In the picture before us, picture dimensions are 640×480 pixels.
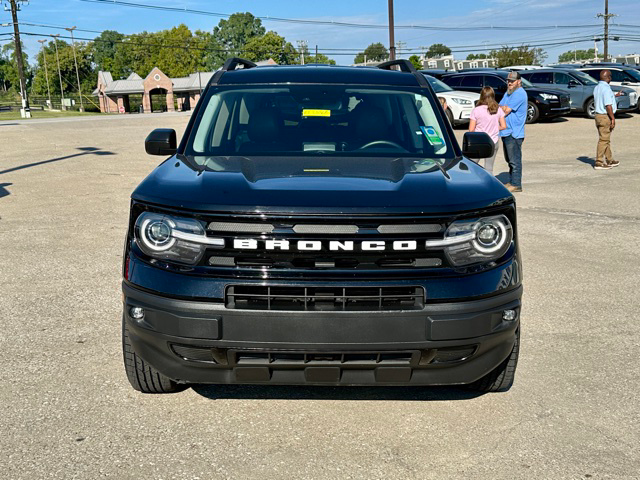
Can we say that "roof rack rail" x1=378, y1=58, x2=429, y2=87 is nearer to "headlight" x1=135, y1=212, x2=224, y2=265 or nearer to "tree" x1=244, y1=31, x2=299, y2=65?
"headlight" x1=135, y1=212, x2=224, y2=265

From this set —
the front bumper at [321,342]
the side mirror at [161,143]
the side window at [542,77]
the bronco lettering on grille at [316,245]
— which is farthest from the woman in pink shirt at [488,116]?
the side window at [542,77]

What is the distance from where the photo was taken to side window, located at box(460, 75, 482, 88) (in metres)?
25.9

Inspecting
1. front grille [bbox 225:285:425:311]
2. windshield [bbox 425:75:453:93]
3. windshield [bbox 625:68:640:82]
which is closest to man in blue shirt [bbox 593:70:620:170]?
windshield [bbox 425:75:453:93]

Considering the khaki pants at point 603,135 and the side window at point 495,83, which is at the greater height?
the side window at point 495,83

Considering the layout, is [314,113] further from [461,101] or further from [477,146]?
[461,101]

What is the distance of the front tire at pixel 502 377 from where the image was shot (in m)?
4.02

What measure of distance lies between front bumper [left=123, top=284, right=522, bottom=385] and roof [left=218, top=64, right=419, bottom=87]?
2.09 meters

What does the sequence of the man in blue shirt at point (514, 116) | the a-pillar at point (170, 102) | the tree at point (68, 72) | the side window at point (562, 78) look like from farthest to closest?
the tree at point (68, 72) → the a-pillar at point (170, 102) → the side window at point (562, 78) → the man in blue shirt at point (514, 116)

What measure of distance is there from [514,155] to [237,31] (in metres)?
157

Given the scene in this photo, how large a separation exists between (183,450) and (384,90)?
2.76m

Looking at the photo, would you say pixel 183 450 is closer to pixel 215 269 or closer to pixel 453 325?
pixel 215 269

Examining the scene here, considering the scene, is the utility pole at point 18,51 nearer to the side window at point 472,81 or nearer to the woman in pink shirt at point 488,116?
the side window at point 472,81

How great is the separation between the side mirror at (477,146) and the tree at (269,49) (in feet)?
446

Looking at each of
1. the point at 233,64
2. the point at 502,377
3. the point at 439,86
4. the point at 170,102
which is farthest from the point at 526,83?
the point at 170,102
